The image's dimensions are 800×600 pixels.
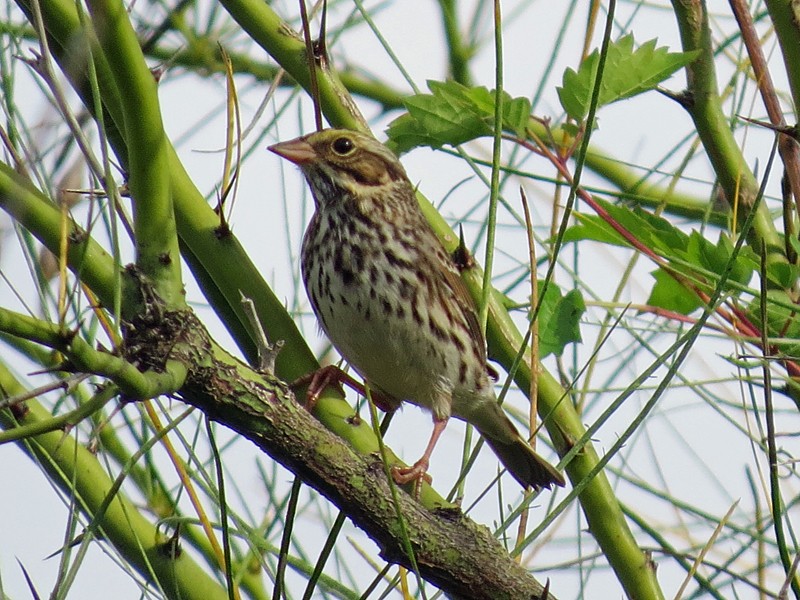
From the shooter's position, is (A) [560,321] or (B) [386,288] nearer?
(A) [560,321]

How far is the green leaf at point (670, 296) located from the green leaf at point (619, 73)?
500 millimetres

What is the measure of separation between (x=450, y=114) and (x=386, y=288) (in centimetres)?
125

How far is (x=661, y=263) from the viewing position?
2.80m

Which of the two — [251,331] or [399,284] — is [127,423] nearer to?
[251,331]

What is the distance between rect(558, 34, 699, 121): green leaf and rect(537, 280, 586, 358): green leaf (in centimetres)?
47

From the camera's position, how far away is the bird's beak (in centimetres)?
414

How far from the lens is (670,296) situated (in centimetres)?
307

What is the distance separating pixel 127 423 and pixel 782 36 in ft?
6.48

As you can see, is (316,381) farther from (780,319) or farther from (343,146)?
(343,146)

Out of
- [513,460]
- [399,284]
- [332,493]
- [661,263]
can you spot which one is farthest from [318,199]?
[332,493]

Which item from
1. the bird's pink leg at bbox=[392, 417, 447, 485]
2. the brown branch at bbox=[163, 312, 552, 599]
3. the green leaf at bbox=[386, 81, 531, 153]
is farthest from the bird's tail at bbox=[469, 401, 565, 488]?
the brown branch at bbox=[163, 312, 552, 599]

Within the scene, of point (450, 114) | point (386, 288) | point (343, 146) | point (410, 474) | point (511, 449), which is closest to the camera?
point (450, 114)

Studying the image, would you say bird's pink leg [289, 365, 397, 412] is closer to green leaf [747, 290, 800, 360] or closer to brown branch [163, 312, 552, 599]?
brown branch [163, 312, 552, 599]

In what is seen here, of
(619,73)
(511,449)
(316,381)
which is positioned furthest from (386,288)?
(619,73)
